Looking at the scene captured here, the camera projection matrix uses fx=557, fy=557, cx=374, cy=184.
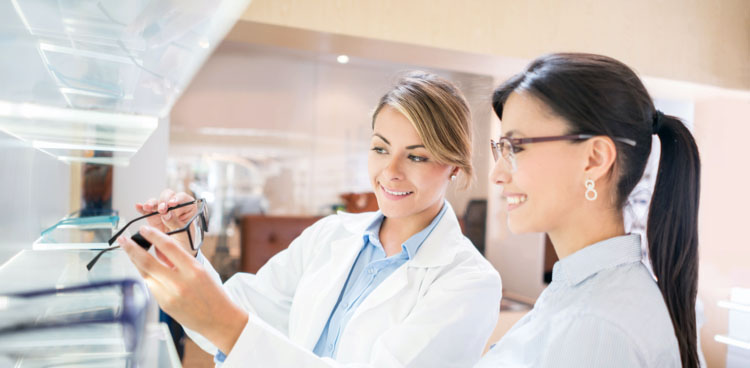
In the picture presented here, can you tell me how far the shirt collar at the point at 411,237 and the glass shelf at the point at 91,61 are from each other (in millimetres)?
618

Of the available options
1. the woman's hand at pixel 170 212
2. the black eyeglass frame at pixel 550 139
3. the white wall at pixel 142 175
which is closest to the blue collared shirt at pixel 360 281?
the woman's hand at pixel 170 212

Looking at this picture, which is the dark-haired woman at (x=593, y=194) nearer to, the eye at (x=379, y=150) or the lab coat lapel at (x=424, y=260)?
the lab coat lapel at (x=424, y=260)

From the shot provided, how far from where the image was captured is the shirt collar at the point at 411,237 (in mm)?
1357

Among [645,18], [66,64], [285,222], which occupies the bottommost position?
[285,222]

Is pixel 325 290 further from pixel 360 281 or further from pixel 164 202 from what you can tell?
pixel 164 202

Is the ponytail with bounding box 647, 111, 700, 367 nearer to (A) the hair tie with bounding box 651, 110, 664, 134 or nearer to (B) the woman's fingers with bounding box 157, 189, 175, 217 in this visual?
(A) the hair tie with bounding box 651, 110, 664, 134

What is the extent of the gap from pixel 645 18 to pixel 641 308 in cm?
305

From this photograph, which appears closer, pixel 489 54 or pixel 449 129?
pixel 449 129

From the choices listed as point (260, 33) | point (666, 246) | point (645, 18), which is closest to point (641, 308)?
point (666, 246)

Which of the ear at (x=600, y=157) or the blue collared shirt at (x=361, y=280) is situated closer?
the ear at (x=600, y=157)

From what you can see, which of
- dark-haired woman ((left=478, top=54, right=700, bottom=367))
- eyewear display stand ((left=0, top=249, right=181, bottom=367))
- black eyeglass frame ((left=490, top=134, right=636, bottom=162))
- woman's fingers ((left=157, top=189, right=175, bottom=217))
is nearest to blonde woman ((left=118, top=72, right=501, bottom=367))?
woman's fingers ((left=157, top=189, right=175, bottom=217))

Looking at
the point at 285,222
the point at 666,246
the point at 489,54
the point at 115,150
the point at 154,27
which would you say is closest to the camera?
the point at 154,27

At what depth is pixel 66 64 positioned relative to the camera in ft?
2.60

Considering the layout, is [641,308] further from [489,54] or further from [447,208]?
[489,54]
